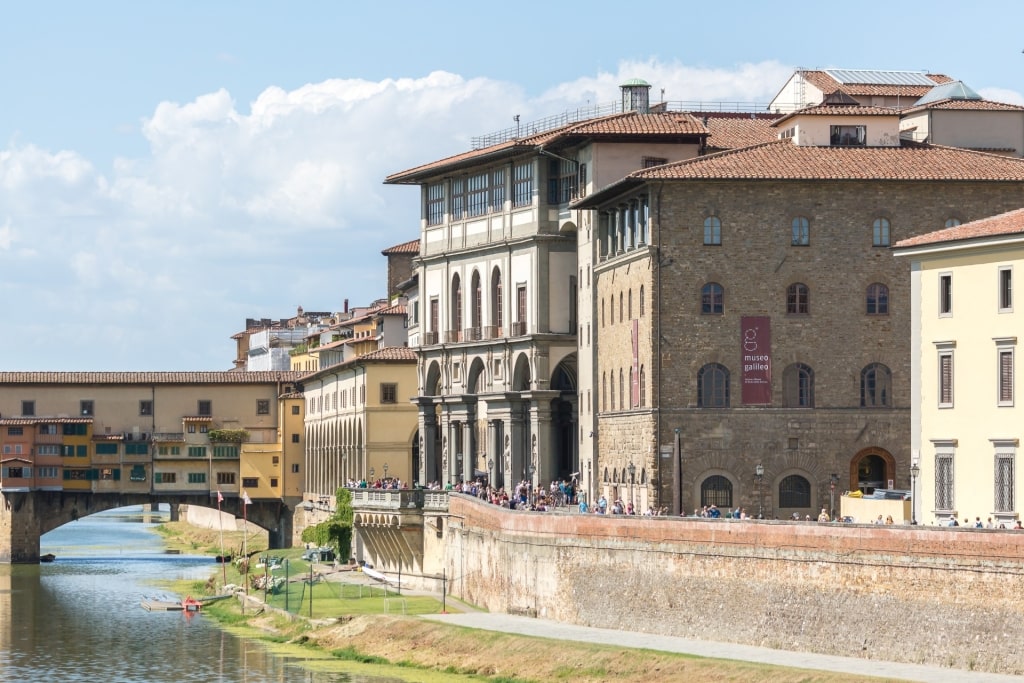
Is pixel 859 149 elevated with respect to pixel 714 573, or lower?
elevated

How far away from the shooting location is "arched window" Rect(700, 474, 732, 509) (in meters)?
78.8

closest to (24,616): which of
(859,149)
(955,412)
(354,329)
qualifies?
(859,149)

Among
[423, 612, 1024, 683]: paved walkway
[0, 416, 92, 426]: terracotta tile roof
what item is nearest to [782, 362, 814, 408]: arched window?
[423, 612, 1024, 683]: paved walkway

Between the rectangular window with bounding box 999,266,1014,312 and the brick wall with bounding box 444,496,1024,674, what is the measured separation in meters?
8.59

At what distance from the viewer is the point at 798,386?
79312mm

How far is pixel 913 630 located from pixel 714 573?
929 centimetres

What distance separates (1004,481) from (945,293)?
19.2 ft

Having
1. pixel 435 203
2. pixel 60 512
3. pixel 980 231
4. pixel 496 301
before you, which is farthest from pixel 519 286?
pixel 60 512

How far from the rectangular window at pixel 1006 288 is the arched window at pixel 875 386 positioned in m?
17.0

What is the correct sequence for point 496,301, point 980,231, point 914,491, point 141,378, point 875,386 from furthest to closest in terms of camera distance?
point 141,378, point 496,301, point 875,386, point 914,491, point 980,231

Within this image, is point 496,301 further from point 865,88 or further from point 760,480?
point 760,480

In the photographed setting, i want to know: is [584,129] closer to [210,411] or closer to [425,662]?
[425,662]

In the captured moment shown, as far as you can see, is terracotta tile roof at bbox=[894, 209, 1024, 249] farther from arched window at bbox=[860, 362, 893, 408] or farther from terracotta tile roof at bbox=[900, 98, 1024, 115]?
terracotta tile roof at bbox=[900, 98, 1024, 115]

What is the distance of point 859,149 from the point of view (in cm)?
8175
